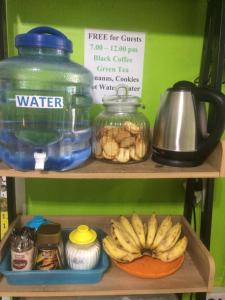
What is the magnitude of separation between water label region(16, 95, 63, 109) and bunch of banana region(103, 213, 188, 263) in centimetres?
49

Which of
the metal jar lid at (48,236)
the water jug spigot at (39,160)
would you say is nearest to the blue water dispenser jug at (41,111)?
the water jug spigot at (39,160)

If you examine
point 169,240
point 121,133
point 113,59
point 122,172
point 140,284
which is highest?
point 113,59

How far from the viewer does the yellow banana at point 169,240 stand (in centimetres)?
94

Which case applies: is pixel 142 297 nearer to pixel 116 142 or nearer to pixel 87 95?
pixel 116 142

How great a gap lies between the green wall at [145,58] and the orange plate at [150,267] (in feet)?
0.93

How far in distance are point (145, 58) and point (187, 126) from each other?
42 centimetres

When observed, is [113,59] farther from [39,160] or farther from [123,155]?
[39,160]

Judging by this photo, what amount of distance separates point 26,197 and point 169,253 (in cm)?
62

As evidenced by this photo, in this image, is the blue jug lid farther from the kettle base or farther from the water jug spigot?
the kettle base

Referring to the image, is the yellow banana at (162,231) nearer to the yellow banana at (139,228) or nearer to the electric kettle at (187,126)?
the yellow banana at (139,228)

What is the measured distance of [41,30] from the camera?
78 cm

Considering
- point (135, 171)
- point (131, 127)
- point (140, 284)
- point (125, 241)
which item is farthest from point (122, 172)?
point (140, 284)

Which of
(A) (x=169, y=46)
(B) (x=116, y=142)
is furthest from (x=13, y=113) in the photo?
(A) (x=169, y=46)

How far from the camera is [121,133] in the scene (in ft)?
2.75
